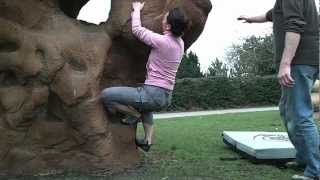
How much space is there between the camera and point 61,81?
5.96 m

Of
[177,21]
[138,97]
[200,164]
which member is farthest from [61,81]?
[200,164]

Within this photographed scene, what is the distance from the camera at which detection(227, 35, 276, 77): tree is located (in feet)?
132

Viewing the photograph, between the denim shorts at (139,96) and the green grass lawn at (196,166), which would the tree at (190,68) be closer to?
the green grass lawn at (196,166)

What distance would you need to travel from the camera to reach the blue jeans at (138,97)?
5941 millimetres

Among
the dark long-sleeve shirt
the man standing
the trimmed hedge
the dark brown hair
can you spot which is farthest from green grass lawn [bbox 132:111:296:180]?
the trimmed hedge

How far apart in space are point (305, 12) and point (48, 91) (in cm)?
265

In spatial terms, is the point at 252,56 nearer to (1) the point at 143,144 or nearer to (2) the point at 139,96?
(1) the point at 143,144

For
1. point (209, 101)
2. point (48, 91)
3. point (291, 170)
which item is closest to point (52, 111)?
point (48, 91)

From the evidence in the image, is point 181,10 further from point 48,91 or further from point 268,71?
point 268,71

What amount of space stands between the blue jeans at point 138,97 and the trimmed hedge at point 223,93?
1921 centimetres

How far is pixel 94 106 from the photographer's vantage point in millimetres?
6027

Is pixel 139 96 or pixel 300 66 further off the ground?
pixel 300 66

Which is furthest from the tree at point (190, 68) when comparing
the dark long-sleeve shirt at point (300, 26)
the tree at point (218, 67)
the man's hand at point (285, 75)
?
the man's hand at point (285, 75)

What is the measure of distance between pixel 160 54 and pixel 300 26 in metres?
1.46
